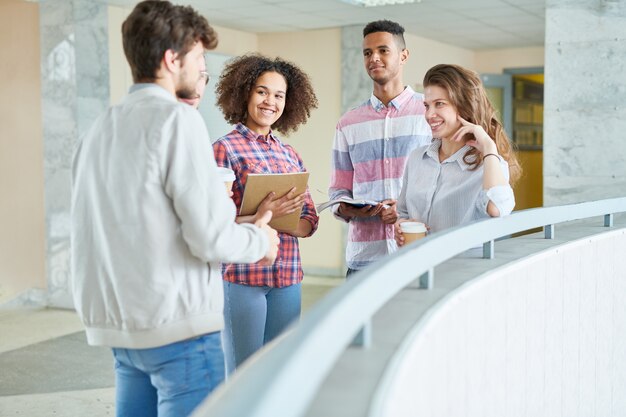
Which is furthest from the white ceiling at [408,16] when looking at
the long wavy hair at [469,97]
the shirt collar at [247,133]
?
the long wavy hair at [469,97]

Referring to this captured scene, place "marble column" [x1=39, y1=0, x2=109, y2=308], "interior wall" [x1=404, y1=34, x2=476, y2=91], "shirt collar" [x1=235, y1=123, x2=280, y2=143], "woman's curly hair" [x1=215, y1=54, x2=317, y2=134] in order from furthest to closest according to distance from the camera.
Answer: "interior wall" [x1=404, y1=34, x2=476, y2=91], "marble column" [x1=39, y1=0, x2=109, y2=308], "woman's curly hair" [x1=215, y1=54, x2=317, y2=134], "shirt collar" [x1=235, y1=123, x2=280, y2=143]

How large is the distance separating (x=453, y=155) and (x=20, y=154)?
6.32 m

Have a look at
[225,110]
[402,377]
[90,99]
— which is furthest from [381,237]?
[90,99]

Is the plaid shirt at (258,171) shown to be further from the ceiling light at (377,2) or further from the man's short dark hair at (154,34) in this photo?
the ceiling light at (377,2)

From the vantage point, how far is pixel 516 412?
89.3 inches

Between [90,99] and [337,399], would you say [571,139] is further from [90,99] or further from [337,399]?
[337,399]

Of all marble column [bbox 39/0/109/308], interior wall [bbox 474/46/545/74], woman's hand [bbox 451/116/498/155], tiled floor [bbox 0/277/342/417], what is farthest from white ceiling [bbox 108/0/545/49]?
woman's hand [bbox 451/116/498/155]

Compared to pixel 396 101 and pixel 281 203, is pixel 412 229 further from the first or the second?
pixel 396 101

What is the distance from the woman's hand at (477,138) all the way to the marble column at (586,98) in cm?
338

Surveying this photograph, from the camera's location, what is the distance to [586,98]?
19.2 ft

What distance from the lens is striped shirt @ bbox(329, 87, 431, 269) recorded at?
3.32m

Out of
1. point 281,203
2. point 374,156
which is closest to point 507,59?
point 374,156

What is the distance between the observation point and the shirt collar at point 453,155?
280 cm

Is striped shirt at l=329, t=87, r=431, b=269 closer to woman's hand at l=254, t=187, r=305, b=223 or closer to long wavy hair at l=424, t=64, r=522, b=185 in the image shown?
long wavy hair at l=424, t=64, r=522, b=185
